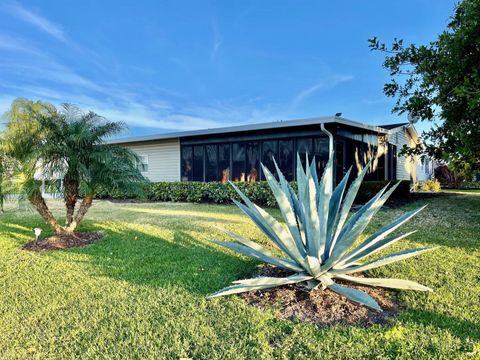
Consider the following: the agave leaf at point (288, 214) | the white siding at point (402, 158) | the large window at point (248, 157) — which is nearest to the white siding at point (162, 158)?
the large window at point (248, 157)

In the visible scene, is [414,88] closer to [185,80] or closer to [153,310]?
[153,310]

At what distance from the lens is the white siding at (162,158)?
635 inches

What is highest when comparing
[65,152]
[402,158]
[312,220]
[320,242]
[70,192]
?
[402,158]

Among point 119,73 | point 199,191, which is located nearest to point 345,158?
point 199,191

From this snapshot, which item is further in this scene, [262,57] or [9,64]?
[262,57]

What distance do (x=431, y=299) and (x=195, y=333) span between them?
2450mm

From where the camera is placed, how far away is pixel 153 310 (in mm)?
3113

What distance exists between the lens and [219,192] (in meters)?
13.1

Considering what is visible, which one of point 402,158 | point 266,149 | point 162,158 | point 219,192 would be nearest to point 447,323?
point 266,149

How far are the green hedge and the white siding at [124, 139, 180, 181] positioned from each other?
1638 mm

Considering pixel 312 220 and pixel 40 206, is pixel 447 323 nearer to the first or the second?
pixel 312 220

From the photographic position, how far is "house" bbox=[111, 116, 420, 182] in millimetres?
11750

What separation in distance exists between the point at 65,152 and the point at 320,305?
516 cm

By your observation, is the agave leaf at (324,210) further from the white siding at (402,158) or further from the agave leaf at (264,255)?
the white siding at (402,158)
